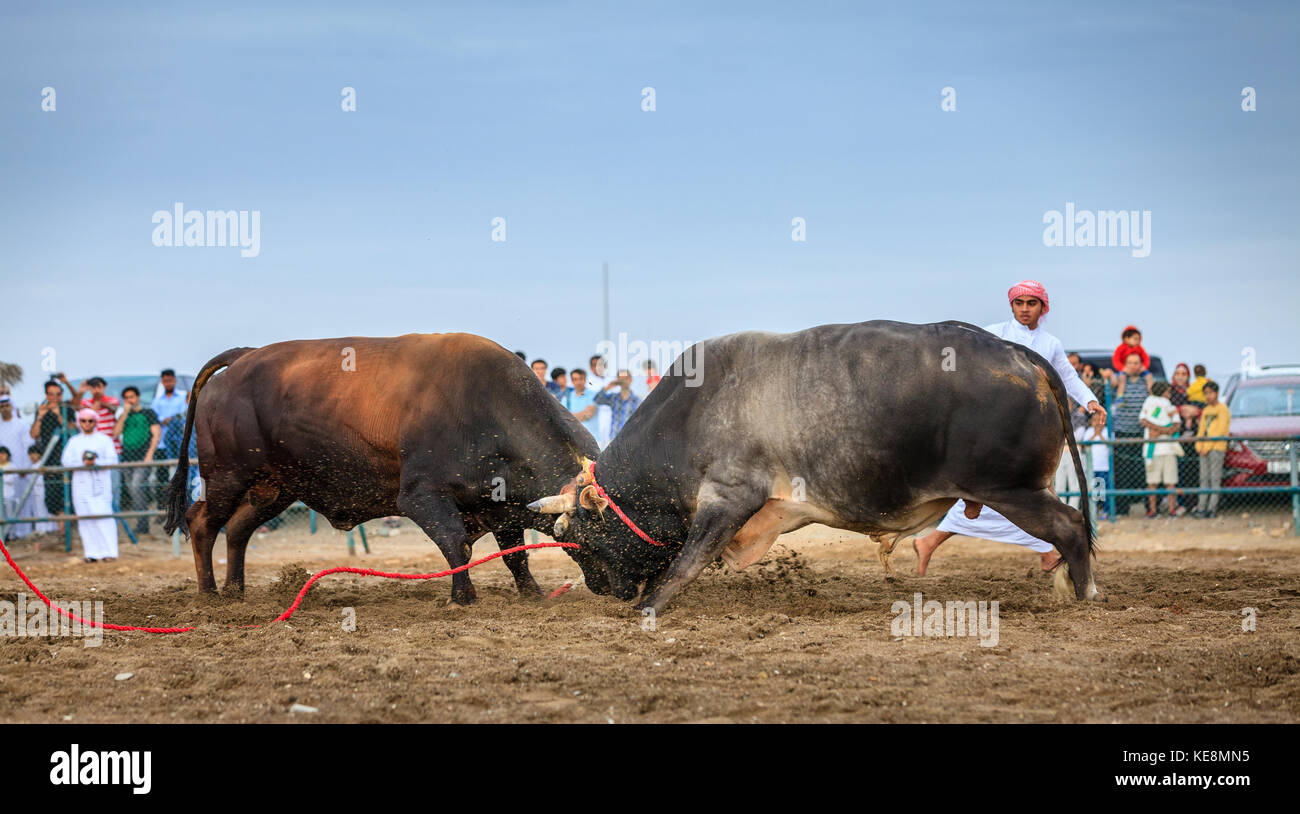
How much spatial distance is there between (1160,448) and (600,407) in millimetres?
5826

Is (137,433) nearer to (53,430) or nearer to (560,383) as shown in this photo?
(53,430)

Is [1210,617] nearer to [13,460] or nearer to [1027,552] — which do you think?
[1027,552]

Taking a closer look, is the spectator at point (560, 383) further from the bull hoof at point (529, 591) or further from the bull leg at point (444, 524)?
the bull leg at point (444, 524)

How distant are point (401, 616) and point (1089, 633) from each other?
370 cm

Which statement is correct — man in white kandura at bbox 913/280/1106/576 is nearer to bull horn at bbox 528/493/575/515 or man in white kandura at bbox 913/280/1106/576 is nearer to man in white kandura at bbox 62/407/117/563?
bull horn at bbox 528/493/575/515

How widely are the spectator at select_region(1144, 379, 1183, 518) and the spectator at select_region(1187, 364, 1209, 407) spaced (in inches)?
32.3

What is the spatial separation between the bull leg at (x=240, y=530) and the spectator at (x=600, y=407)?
16.6 ft

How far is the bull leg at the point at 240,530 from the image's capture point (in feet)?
25.7

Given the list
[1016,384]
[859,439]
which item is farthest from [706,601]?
[1016,384]

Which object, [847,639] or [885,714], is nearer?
[885,714]

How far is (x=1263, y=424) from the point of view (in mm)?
12789

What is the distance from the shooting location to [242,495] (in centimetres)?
780

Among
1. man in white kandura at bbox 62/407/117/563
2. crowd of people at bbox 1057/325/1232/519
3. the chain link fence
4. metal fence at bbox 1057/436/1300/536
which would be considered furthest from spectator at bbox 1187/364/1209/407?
man in white kandura at bbox 62/407/117/563

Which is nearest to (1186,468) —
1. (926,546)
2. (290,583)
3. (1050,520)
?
(926,546)
